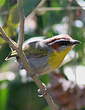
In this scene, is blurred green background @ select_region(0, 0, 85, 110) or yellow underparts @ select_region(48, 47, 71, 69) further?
blurred green background @ select_region(0, 0, 85, 110)

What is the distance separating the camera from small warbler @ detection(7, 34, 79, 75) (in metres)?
2.20

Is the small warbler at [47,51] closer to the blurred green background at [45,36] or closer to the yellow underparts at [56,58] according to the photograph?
the yellow underparts at [56,58]

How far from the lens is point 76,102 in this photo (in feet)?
9.39

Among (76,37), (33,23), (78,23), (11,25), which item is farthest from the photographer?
(33,23)

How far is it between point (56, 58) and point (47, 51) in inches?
2.5

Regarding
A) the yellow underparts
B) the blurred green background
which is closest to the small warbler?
the yellow underparts

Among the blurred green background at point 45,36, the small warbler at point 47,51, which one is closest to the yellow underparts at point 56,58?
the small warbler at point 47,51

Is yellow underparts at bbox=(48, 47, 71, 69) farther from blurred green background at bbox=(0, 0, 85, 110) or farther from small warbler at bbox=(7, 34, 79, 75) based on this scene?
blurred green background at bbox=(0, 0, 85, 110)

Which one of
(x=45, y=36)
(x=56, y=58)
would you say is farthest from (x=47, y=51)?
(x=45, y=36)

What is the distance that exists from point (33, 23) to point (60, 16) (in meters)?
0.58

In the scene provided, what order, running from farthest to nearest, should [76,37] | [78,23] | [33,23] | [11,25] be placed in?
[33,23] → [78,23] → [76,37] → [11,25]

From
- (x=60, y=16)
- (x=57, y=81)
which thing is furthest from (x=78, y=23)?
(x=57, y=81)

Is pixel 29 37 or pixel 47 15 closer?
pixel 29 37

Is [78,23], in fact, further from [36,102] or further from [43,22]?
[36,102]
